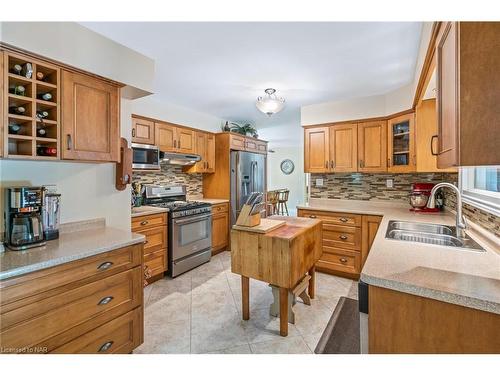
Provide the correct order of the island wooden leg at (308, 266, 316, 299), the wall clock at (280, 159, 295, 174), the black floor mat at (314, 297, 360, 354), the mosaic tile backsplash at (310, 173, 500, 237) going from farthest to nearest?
the wall clock at (280, 159, 295, 174) < the mosaic tile backsplash at (310, 173, 500, 237) < the island wooden leg at (308, 266, 316, 299) < the black floor mat at (314, 297, 360, 354)

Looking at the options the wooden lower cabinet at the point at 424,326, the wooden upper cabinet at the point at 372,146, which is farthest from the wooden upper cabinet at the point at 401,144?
the wooden lower cabinet at the point at 424,326

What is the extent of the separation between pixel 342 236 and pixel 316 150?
1358mm

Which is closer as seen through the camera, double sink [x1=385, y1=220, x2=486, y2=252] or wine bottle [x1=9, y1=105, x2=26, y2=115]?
wine bottle [x1=9, y1=105, x2=26, y2=115]

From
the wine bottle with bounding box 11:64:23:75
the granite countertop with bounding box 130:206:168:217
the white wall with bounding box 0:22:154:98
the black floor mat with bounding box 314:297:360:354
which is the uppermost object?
the white wall with bounding box 0:22:154:98

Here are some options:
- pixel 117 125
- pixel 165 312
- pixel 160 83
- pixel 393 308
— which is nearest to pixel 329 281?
pixel 165 312

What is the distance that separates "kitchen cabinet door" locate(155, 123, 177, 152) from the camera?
11.3 feet

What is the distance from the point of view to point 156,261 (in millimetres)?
3021

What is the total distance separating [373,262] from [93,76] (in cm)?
222

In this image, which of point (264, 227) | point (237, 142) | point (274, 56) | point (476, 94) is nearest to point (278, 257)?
point (264, 227)

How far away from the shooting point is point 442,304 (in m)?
0.96

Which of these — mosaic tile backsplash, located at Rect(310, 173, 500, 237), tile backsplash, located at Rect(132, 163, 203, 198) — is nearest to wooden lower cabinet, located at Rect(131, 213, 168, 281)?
tile backsplash, located at Rect(132, 163, 203, 198)

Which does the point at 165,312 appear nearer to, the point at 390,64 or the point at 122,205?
the point at 122,205

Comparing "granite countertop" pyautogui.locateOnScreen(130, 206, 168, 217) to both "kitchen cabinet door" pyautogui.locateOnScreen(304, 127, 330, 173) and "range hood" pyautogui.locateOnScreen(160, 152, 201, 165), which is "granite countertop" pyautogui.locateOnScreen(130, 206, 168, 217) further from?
"kitchen cabinet door" pyautogui.locateOnScreen(304, 127, 330, 173)

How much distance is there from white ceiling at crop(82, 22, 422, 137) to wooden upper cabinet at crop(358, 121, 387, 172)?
1.47ft
